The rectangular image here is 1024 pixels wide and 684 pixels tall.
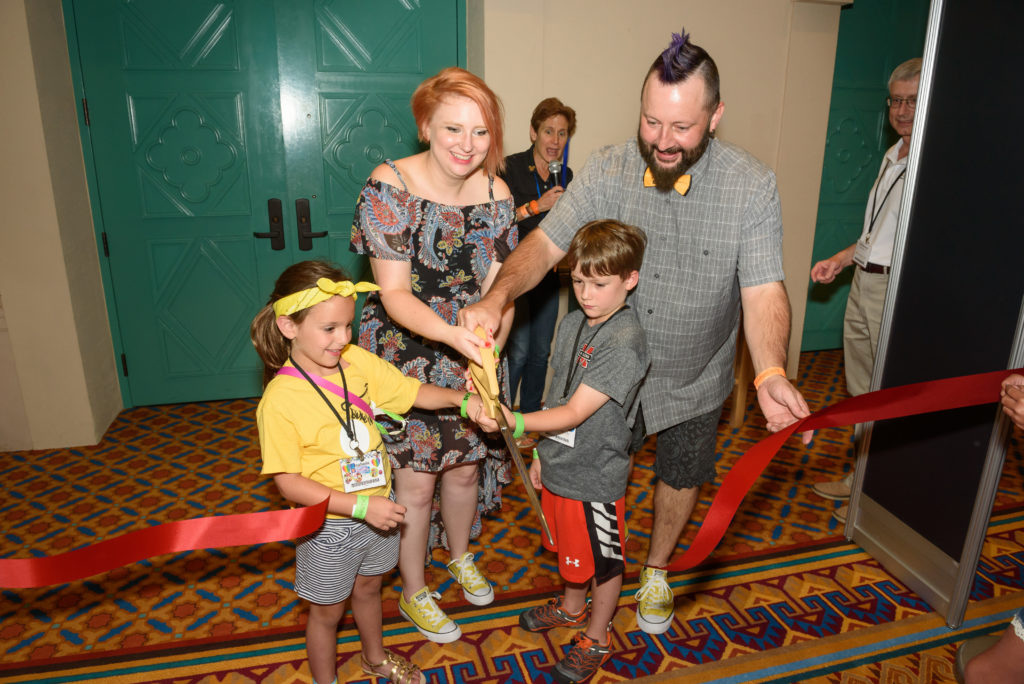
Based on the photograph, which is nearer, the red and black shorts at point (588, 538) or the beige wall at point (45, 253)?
the red and black shorts at point (588, 538)

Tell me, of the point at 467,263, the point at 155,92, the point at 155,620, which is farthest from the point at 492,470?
the point at 155,92

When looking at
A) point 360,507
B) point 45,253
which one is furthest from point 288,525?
point 45,253

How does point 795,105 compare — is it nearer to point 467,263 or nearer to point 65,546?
point 467,263

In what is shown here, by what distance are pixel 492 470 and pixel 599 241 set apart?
120 centimetres

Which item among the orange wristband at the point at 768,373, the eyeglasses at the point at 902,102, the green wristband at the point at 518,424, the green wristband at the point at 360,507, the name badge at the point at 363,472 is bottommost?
the green wristband at the point at 360,507

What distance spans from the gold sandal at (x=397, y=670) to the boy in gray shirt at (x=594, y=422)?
494mm

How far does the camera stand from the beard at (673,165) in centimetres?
209

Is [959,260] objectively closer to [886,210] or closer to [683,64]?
[886,210]

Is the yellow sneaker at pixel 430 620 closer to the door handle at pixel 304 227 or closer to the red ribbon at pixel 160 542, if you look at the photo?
the red ribbon at pixel 160 542

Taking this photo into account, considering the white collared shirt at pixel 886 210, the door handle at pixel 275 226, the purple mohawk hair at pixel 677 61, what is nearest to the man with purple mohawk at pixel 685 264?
the purple mohawk hair at pixel 677 61

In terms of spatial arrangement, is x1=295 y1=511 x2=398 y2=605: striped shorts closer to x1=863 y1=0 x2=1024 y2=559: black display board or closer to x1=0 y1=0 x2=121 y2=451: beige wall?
x1=863 y1=0 x2=1024 y2=559: black display board

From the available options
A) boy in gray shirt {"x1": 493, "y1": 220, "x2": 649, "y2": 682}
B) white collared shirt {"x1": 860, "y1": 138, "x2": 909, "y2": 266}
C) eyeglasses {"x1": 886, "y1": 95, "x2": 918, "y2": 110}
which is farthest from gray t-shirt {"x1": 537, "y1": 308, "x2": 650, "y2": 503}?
eyeglasses {"x1": 886, "y1": 95, "x2": 918, "y2": 110}

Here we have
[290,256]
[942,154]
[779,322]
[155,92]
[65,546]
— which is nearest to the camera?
[779,322]

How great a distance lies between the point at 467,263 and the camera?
2334 millimetres
